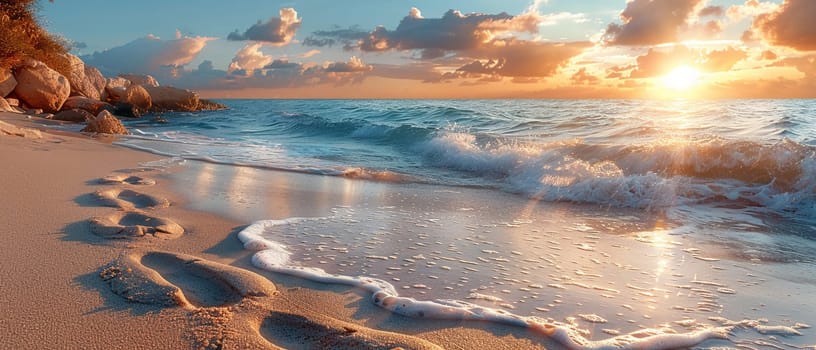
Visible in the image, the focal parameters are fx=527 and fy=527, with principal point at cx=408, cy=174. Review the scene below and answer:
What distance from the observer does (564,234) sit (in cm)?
429

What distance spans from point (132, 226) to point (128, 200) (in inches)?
51.7

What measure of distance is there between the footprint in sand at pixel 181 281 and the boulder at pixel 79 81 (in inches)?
920

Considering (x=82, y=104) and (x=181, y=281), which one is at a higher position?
(x=82, y=104)

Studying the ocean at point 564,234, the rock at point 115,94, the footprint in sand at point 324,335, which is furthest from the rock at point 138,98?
the footprint in sand at point 324,335

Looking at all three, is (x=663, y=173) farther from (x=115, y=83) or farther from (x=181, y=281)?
(x=115, y=83)

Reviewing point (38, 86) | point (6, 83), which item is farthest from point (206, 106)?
point (6, 83)

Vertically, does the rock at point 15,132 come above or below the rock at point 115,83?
below

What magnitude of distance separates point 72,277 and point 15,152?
16.1 feet

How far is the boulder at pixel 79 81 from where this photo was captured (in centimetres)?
2223

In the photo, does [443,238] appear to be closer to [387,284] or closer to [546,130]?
[387,284]

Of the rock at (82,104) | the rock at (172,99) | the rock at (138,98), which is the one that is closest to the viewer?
the rock at (82,104)

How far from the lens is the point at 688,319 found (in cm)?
252

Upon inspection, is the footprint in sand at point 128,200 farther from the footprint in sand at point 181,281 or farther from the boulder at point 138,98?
the boulder at point 138,98

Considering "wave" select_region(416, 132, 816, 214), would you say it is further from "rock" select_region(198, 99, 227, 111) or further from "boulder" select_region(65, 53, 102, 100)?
"rock" select_region(198, 99, 227, 111)
